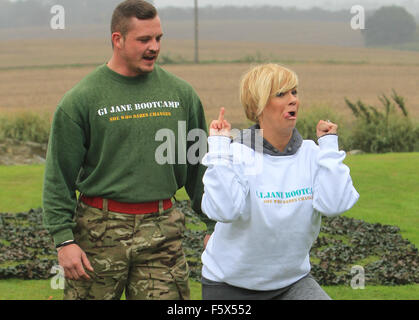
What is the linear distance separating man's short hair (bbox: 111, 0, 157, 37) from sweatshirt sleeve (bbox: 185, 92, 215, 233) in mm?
658

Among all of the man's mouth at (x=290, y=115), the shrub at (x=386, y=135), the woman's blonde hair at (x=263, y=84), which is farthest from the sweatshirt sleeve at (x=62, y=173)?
the shrub at (x=386, y=135)

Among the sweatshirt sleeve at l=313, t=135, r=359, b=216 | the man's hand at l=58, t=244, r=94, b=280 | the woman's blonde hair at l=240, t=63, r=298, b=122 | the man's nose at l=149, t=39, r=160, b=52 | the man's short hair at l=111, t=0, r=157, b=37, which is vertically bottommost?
the man's hand at l=58, t=244, r=94, b=280

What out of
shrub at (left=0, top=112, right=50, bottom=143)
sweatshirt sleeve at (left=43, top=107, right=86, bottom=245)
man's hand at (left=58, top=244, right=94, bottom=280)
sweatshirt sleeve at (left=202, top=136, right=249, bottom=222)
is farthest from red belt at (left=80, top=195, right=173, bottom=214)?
shrub at (left=0, top=112, right=50, bottom=143)

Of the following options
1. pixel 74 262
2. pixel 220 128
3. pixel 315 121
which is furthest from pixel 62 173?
pixel 315 121

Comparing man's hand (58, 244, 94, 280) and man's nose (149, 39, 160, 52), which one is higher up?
man's nose (149, 39, 160, 52)

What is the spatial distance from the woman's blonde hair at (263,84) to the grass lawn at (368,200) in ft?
12.6

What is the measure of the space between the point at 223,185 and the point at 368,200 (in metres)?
8.17

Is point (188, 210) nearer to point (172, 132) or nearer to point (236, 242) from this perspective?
point (172, 132)

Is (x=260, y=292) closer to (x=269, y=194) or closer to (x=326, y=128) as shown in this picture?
(x=269, y=194)

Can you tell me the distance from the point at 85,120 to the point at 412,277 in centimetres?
474

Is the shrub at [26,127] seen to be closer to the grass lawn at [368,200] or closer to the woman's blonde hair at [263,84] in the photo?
the grass lawn at [368,200]

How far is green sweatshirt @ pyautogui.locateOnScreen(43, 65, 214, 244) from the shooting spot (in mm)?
4328

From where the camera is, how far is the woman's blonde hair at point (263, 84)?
3.58 metres

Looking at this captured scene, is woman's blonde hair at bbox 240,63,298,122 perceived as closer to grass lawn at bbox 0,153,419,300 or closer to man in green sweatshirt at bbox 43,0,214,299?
man in green sweatshirt at bbox 43,0,214,299
